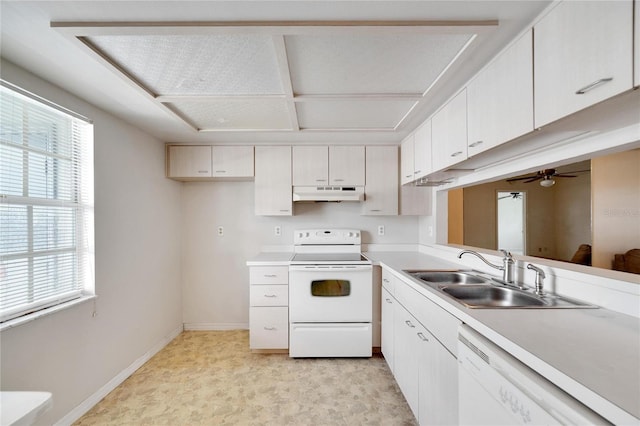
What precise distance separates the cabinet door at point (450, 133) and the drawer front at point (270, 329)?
1.94m

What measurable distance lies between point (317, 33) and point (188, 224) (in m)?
2.75

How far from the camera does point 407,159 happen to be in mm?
2625

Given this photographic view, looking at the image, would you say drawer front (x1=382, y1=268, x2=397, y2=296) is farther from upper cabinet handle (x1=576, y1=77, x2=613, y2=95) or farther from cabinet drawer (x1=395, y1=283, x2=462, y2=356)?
upper cabinet handle (x1=576, y1=77, x2=613, y2=95)

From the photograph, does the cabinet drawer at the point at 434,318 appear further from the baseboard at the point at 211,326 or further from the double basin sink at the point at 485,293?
the baseboard at the point at 211,326

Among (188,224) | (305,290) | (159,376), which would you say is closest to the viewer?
(159,376)

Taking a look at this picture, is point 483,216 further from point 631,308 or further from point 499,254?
point 631,308

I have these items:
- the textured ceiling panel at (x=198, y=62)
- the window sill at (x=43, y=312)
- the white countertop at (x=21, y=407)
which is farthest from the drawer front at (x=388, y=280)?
the window sill at (x=43, y=312)

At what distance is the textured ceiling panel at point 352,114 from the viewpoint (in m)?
1.91

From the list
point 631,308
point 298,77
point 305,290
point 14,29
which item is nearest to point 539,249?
point 631,308

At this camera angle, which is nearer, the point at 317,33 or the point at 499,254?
the point at 317,33

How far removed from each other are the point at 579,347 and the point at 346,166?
233 cm

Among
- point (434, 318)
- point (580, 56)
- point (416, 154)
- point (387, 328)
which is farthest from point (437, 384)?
point (416, 154)

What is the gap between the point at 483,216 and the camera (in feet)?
9.79

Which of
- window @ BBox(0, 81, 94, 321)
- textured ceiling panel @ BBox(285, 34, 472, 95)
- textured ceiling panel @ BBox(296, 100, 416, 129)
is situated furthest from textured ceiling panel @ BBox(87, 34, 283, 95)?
window @ BBox(0, 81, 94, 321)
